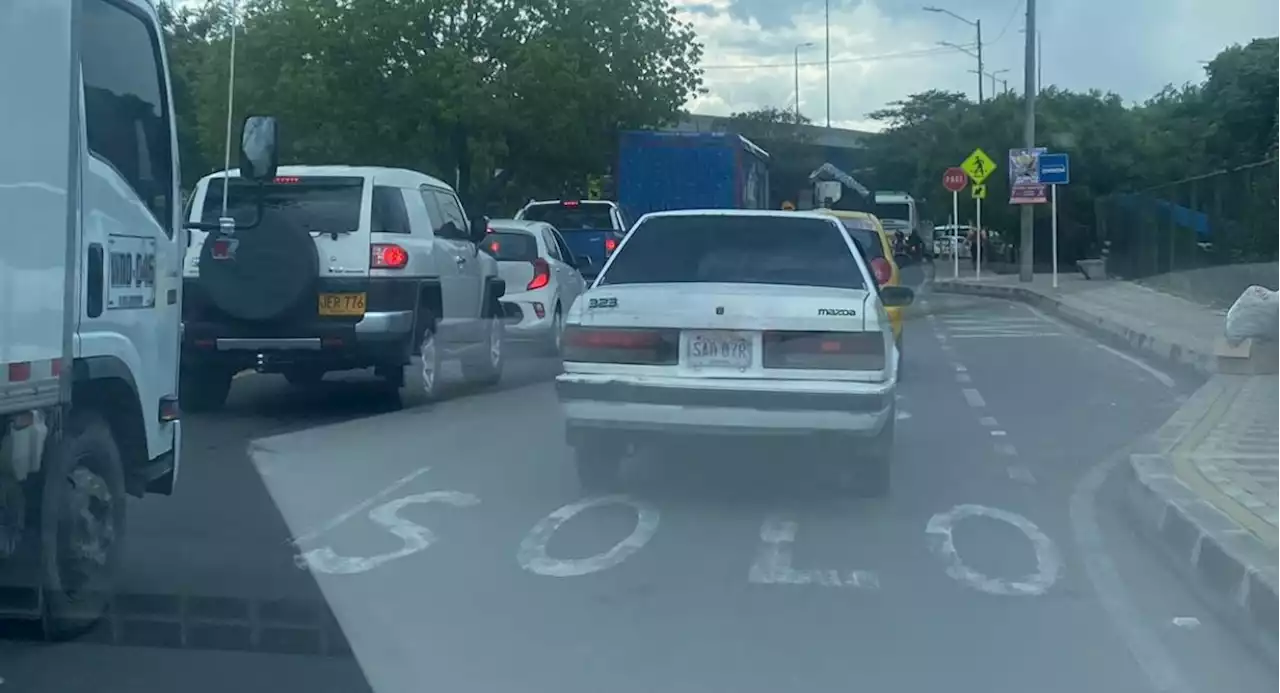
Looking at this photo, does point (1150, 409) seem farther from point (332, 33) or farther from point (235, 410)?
point (332, 33)

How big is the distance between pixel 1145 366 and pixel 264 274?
1088cm

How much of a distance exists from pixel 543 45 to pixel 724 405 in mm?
20658

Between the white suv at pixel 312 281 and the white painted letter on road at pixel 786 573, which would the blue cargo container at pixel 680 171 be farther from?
the white painted letter on road at pixel 786 573

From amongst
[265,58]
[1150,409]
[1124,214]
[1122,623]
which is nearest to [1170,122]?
[1124,214]

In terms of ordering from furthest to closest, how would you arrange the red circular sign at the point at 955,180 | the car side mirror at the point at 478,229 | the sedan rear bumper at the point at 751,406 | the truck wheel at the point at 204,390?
the red circular sign at the point at 955,180 → the car side mirror at the point at 478,229 → the truck wheel at the point at 204,390 → the sedan rear bumper at the point at 751,406

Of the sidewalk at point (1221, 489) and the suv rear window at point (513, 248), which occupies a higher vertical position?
the suv rear window at point (513, 248)

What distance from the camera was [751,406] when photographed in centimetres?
903

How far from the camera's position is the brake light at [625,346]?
920cm

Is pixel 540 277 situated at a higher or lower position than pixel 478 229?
lower

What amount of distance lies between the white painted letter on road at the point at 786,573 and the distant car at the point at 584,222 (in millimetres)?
16310

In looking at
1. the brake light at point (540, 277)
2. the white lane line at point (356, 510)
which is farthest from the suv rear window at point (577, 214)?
the white lane line at point (356, 510)

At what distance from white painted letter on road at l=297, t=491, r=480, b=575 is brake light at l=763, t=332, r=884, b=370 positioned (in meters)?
2.03

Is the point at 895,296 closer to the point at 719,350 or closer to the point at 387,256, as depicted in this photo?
the point at 719,350

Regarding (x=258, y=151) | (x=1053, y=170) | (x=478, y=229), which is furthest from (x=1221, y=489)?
(x=1053, y=170)
